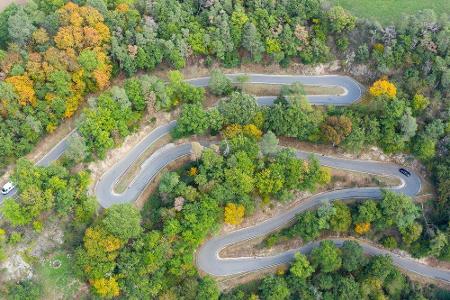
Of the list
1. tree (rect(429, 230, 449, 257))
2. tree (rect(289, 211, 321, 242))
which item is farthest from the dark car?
tree (rect(289, 211, 321, 242))

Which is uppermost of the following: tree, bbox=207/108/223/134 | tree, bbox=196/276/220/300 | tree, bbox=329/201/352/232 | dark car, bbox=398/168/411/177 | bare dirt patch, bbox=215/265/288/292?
tree, bbox=207/108/223/134

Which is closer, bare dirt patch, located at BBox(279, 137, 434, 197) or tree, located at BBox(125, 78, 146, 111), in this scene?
tree, located at BBox(125, 78, 146, 111)

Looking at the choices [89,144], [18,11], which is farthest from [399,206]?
[18,11]

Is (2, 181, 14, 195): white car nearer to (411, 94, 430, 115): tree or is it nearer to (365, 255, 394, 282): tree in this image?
(365, 255, 394, 282): tree

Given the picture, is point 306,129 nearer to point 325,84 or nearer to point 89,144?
point 325,84

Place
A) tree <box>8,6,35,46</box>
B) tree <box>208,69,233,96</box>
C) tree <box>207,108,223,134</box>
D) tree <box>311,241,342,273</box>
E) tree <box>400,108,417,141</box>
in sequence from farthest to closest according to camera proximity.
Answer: tree <box>208,69,233,96</box> < tree <box>400,108,417,141</box> < tree <box>207,108,223,134</box> < tree <box>311,241,342,273</box> < tree <box>8,6,35,46</box>

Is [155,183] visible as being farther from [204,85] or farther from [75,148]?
[204,85]

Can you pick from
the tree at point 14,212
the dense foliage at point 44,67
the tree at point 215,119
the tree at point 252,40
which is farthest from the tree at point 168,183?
the tree at point 252,40
